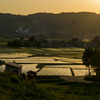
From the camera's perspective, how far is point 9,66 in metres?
32.8

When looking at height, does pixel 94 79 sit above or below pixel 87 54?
below

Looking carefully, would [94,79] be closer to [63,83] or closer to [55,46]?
[63,83]

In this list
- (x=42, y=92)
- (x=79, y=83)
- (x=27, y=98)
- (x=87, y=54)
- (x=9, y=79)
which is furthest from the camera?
(x=87, y=54)

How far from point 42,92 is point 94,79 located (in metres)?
15.7

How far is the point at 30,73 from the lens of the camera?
32.0 meters

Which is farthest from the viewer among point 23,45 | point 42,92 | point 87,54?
point 23,45

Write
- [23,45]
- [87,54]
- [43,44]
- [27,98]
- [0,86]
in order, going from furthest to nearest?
[43,44] → [23,45] → [87,54] → [0,86] → [27,98]

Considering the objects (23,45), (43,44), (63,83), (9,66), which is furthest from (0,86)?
(43,44)

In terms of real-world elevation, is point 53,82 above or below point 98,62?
below

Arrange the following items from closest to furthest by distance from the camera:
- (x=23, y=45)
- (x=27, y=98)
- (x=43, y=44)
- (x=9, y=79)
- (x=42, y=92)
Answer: (x=27, y=98), (x=42, y=92), (x=9, y=79), (x=23, y=45), (x=43, y=44)

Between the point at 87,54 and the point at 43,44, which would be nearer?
the point at 87,54

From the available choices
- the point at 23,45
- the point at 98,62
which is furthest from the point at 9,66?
the point at 23,45

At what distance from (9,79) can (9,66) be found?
13422mm

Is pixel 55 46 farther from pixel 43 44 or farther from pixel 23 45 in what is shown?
pixel 23 45
